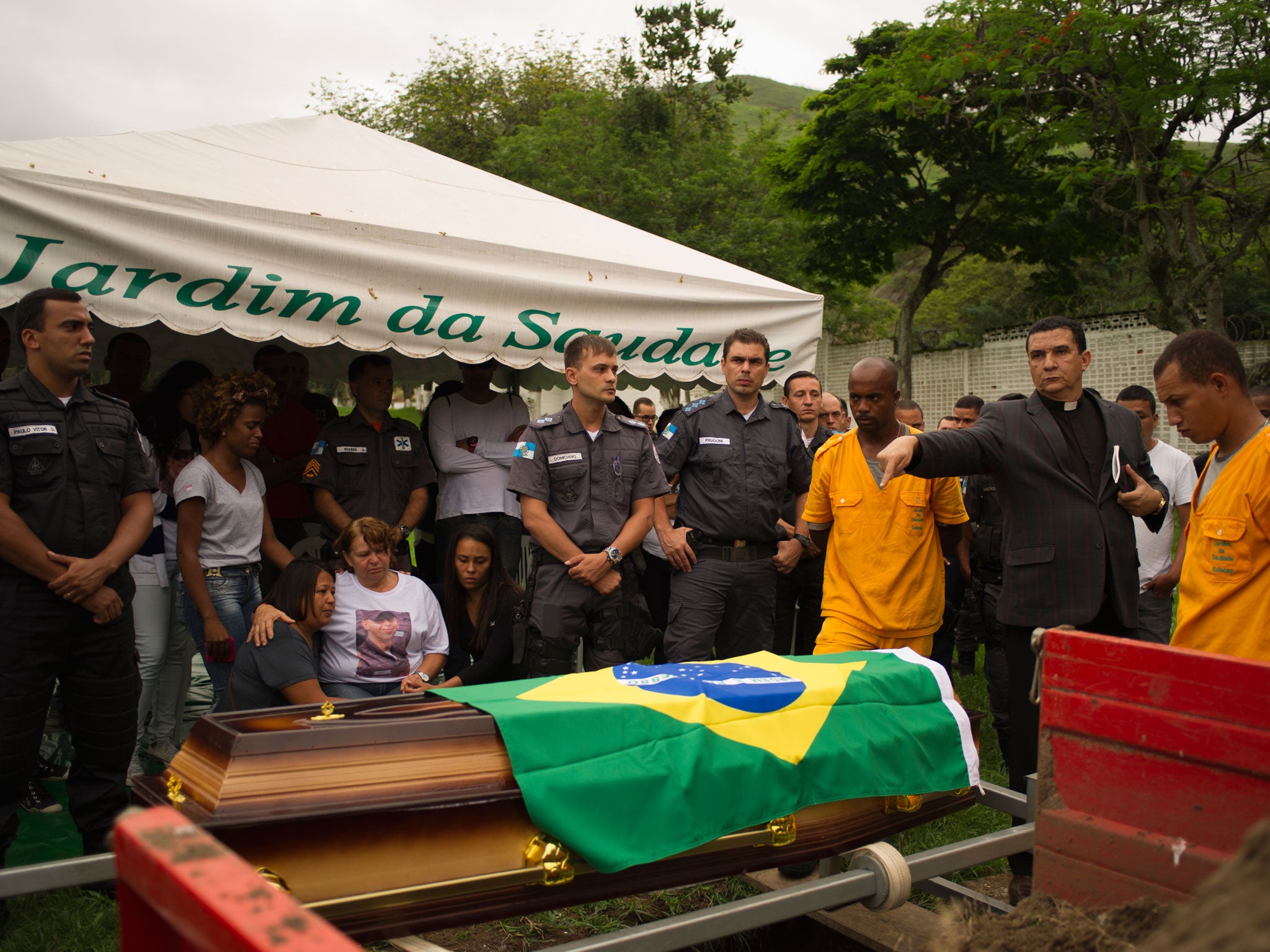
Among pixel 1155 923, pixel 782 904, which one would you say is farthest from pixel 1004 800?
pixel 1155 923

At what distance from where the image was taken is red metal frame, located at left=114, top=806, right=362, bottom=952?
3.18 feet

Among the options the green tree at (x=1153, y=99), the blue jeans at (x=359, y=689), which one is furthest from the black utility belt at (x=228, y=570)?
the green tree at (x=1153, y=99)

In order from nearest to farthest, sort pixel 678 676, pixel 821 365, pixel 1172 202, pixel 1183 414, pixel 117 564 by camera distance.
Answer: pixel 678 676 → pixel 1183 414 → pixel 117 564 → pixel 1172 202 → pixel 821 365

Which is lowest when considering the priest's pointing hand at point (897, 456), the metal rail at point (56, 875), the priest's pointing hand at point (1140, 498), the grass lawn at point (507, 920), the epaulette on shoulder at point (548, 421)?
the grass lawn at point (507, 920)

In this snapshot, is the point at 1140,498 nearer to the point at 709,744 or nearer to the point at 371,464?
the point at 709,744

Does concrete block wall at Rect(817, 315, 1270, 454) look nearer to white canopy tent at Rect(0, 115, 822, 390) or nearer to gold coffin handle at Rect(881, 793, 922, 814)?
white canopy tent at Rect(0, 115, 822, 390)

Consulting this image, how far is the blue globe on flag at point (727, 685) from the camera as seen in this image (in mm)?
2541

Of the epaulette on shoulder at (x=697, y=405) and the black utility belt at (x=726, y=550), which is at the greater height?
the epaulette on shoulder at (x=697, y=405)

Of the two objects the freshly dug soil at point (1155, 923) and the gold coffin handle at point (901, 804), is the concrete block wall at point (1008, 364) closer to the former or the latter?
the gold coffin handle at point (901, 804)

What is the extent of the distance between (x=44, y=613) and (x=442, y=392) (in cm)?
280

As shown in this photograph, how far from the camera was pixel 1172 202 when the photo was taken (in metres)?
15.0

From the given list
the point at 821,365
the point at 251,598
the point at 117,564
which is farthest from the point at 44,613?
the point at 821,365

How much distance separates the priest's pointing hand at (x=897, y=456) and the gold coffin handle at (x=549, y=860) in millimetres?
1532

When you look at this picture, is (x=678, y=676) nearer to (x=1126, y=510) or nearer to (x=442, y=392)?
(x=1126, y=510)
